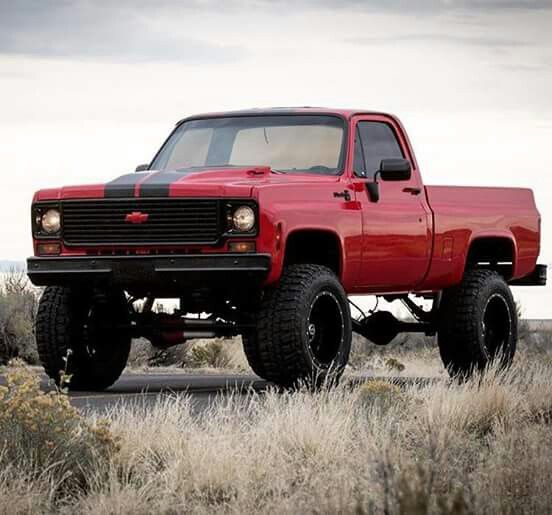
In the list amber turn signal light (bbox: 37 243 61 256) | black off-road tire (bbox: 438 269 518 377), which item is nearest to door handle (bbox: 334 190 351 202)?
amber turn signal light (bbox: 37 243 61 256)

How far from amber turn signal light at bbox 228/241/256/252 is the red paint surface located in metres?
0.06

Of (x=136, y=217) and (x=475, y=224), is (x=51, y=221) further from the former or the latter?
(x=475, y=224)

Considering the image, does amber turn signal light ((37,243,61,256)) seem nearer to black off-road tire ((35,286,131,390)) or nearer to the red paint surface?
the red paint surface

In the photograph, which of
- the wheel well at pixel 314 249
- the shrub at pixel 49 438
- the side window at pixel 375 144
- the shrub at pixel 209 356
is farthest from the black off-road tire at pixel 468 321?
the shrub at pixel 49 438

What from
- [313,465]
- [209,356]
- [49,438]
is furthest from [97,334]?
[209,356]

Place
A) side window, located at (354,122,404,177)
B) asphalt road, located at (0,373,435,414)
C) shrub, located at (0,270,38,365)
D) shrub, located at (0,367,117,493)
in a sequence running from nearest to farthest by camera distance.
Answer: shrub, located at (0,367,117,493), asphalt road, located at (0,373,435,414), side window, located at (354,122,404,177), shrub, located at (0,270,38,365)

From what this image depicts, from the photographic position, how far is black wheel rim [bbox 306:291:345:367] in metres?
14.7

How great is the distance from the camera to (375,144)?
1622cm

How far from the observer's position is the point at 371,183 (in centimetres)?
1555

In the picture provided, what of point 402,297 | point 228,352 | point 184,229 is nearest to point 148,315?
point 184,229

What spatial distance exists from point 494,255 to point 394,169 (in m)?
3.54

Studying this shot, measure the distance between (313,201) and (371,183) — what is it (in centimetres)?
118

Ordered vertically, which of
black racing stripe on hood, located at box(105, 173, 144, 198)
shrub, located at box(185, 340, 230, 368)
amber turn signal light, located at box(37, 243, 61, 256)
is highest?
black racing stripe on hood, located at box(105, 173, 144, 198)

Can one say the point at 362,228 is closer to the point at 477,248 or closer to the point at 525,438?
the point at 477,248
